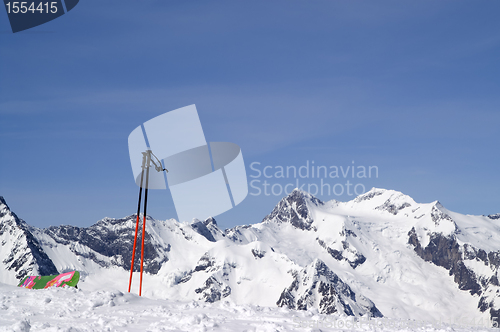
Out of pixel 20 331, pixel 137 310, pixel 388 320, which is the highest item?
pixel 20 331

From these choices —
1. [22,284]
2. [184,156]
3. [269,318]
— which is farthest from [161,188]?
[22,284]

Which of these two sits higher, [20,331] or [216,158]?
[216,158]

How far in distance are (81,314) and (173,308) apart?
18.3 ft

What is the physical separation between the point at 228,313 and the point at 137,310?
17.9 ft

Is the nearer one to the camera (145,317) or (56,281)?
(145,317)

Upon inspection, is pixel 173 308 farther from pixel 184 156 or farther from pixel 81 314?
pixel 184 156

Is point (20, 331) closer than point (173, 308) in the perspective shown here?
Yes

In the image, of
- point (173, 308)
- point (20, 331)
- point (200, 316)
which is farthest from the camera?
point (173, 308)

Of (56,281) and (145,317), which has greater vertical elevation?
(145,317)

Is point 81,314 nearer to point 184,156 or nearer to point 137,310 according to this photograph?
point 137,310

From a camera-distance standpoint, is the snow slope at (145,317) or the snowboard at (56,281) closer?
the snow slope at (145,317)

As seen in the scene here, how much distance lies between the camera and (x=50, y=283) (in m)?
38.0

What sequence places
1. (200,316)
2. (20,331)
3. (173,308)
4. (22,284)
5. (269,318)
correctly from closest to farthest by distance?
1. (20,331)
2. (200,316)
3. (269,318)
4. (173,308)
5. (22,284)

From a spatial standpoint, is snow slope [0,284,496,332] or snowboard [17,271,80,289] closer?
snow slope [0,284,496,332]
